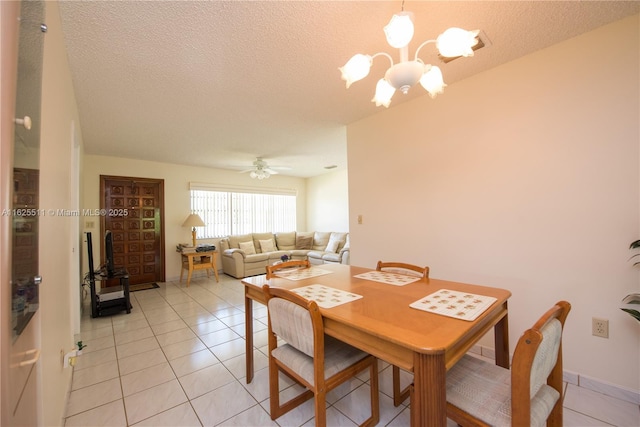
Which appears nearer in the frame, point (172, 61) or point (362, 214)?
point (172, 61)

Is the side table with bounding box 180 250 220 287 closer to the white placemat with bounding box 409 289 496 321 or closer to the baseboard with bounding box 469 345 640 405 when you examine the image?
the white placemat with bounding box 409 289 496 321

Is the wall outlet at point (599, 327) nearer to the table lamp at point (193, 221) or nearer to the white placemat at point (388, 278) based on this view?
the white placemat at point (388, 278)

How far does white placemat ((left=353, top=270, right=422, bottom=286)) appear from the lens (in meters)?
1.72

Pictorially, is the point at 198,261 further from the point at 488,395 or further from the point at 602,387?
the point at 602,387

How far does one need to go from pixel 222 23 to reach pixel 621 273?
2.88 m

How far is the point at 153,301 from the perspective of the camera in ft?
12.5

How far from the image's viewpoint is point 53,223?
137 cm

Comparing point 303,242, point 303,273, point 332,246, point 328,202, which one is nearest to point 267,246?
point 303,242

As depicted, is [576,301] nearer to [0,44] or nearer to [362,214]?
[362,214]

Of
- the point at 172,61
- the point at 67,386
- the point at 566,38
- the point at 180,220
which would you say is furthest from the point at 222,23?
the point at 180,220

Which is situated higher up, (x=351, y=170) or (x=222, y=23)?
(x=222, y=23)

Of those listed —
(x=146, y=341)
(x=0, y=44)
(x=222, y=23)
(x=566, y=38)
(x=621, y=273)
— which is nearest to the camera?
(x=0, y=44)

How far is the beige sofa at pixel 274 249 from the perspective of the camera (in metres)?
5.15

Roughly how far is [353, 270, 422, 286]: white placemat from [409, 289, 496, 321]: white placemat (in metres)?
0.29
